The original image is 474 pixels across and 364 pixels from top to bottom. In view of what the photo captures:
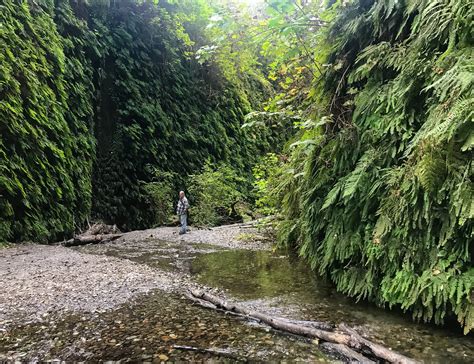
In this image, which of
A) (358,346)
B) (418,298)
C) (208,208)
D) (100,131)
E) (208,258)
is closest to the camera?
(358,346)

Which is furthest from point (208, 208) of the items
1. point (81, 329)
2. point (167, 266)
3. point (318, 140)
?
point (81, 329)

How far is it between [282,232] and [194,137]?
1231cm

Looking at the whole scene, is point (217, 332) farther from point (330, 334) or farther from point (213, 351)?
point (330, 334)

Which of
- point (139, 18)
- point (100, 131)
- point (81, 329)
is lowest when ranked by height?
point (81, 329)

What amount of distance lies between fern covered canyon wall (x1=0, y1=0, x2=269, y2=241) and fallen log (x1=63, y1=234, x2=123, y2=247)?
1.97ft

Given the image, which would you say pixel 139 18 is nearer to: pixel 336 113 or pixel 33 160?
pixel 33 160

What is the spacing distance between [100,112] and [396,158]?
12.9 m

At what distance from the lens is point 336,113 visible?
17.3 feet

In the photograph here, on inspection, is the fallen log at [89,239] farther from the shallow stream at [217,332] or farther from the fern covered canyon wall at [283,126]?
the shallow stream at [217,332]

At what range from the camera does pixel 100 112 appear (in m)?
14.5

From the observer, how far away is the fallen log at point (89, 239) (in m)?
9.85

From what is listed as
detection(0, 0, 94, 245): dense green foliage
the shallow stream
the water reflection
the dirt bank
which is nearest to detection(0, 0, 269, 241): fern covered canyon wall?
detection(0, 0, 94, 245): dense green foliage

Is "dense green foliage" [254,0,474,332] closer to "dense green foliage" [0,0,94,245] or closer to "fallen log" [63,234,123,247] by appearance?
"fallen log" [63,234,123,247]

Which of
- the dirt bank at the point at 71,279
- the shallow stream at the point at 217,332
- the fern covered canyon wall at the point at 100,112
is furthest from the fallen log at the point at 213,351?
the fern covered canyon wall at the point at 100,112
